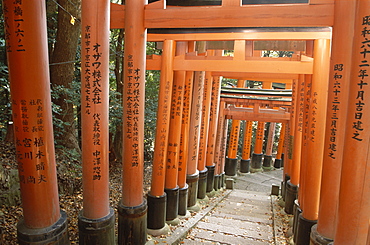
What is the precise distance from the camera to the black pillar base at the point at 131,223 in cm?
486

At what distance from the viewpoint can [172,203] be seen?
6.61m

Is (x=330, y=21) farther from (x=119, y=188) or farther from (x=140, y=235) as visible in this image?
(x=119, y=188)

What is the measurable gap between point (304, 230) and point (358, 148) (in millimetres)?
3142

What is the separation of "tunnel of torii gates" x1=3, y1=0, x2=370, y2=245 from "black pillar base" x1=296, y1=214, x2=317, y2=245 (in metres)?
0.02

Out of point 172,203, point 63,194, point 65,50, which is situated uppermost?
point 65,50

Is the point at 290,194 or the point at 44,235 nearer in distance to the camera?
the point at 44,235

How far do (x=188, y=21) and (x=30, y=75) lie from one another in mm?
2573

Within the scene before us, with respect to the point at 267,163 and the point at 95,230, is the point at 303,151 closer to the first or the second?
the point at 95,230

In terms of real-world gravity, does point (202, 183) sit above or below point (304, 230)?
below

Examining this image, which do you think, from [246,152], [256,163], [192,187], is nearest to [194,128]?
[192,187]

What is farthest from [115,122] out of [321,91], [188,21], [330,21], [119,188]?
[330,21]

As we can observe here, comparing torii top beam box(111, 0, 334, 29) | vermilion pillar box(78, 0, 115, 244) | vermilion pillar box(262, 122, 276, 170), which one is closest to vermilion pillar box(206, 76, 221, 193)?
torii top beam box(111, 0, 334, 29)

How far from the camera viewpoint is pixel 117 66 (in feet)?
34.9

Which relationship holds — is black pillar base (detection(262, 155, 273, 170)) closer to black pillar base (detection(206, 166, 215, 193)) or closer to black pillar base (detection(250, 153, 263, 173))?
black pillar base (detection(250, 153, 263, 173))
